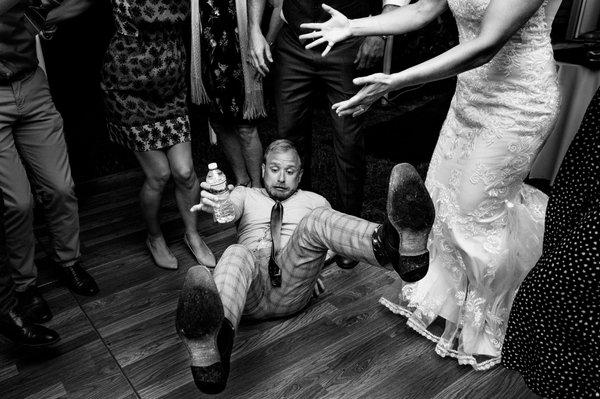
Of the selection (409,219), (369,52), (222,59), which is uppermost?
(369,52)

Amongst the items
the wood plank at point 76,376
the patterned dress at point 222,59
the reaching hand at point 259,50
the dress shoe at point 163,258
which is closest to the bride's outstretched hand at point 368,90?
the reaching hand at point 259,50

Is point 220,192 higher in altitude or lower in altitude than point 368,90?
lower

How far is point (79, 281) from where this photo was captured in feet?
7.82

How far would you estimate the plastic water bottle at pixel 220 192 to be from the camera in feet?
5.57

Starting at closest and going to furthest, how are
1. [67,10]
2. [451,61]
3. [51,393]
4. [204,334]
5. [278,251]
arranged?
[204,334], [451,61], [51,393], [278,251], [67,10]

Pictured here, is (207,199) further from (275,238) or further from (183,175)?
(183,175)

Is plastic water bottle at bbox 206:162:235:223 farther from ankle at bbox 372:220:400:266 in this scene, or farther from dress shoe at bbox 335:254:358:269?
dress shoe at bbox 335:254:358:269

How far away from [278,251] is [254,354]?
1.31 feet

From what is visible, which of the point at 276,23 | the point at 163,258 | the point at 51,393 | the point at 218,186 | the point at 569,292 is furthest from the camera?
the point at 163,258

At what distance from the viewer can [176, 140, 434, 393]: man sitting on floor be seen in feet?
4.50

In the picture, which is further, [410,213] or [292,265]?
[292,265]

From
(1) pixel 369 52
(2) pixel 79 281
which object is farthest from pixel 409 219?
(2) pixel 79 281

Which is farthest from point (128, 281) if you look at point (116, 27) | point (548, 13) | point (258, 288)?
point (548, 13)

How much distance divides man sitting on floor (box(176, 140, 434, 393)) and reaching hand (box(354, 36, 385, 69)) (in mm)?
546
